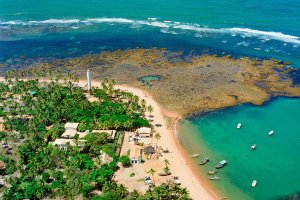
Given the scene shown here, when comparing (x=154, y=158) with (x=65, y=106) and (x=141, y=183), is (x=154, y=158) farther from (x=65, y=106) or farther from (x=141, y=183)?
(x=65, y=106)

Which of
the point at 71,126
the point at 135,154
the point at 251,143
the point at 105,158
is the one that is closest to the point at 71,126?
the point at 71,126

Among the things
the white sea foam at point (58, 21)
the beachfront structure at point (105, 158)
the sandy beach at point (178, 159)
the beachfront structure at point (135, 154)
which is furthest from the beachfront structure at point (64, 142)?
the white sea foam at point (58, 21)

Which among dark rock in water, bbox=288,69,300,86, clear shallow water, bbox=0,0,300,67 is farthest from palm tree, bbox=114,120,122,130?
dark rock in water, bbox=288,69,300,86

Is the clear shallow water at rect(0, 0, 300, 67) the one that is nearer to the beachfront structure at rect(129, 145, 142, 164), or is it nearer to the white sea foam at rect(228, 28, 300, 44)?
the white sea foam at rect(228, 28, 300, 44)

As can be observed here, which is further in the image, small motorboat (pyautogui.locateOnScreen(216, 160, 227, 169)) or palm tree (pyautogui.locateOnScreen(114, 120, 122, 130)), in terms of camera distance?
palm tree (pyautogui.locateOnScreen(114, 120, 122, 130))

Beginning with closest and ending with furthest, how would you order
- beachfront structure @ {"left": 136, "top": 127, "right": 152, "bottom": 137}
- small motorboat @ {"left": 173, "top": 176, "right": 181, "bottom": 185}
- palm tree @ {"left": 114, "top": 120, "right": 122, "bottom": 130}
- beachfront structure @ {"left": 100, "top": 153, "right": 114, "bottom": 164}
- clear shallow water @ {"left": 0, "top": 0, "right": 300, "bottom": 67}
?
1. small motorboat @ {"left": 173, "top": 176, "right": 181, "bottom": 185}
2. beachfront structure @ {"left": 100, "top": 153, "right": 114, "bottom": 164}
3. beachfront structure @ {"left": 136, "top": 127, "right": 152, "bottom": 137}
4. palm tree @ {"left": 114, "top": 120, "right": 122, "bottom": 130}
5. clear shallow water @ {"left": 0, "top": 0, "right": 300, "bottom": 67}

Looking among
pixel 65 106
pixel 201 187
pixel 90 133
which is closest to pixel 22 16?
pixel 65 106
